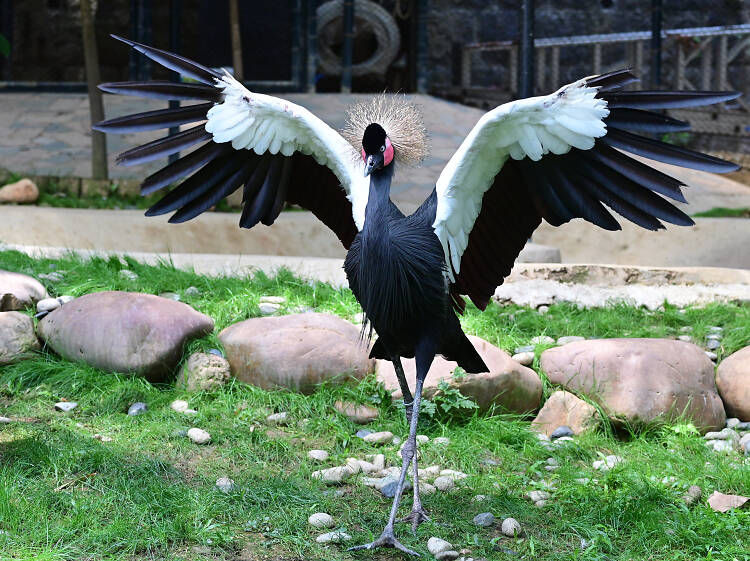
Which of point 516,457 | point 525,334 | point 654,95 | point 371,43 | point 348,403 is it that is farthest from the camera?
point 371,43

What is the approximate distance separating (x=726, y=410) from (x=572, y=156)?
6.61ft

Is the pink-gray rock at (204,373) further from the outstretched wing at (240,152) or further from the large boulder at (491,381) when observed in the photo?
the outstretched wing at (240,152)

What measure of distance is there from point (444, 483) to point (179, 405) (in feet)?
4.77

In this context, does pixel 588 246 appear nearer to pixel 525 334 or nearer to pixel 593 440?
pixel 525 334

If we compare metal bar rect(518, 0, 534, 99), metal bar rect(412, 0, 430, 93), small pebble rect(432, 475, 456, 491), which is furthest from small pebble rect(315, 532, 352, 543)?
metal bar rect(412, 0, 430, 93)

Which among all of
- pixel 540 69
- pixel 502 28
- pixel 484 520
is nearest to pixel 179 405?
pixel 484 520

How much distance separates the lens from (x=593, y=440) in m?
4.38

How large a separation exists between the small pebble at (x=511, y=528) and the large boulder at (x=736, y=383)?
1740 mm

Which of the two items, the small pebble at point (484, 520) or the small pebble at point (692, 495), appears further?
the small pebble at point (692, 495)

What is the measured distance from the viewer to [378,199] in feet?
11.3

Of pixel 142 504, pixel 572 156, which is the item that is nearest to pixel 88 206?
pixel 142 504

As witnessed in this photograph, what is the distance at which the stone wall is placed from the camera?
14180mm

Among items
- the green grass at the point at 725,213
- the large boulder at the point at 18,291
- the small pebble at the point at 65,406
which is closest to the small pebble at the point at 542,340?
the small pebble at the point at 65,406

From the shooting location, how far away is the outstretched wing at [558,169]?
3.25 metres
